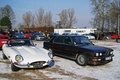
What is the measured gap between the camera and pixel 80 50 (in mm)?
9938

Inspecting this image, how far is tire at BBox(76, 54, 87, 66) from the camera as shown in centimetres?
966

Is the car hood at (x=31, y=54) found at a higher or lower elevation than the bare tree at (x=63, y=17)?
lower

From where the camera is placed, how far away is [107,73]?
834cm

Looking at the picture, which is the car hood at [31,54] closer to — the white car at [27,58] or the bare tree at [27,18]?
the white car at [27,58]

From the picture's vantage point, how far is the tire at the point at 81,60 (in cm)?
966

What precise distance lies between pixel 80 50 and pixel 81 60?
48 cm

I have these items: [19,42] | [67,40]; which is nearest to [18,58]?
[19,42]

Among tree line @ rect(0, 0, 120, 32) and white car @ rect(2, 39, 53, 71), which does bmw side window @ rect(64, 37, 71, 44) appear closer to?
white car @ rect(2, 39, 53, 71)

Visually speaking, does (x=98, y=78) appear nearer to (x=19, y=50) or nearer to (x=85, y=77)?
(x=85, y=77)

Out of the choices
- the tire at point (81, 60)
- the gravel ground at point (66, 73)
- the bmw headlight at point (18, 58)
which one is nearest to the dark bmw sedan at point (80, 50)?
the tire at point (81, 60)

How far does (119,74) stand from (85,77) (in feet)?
5.04

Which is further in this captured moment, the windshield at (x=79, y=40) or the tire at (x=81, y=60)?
the windshield at (x=79, y=40)

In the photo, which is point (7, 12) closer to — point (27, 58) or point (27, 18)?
point (27, 18)

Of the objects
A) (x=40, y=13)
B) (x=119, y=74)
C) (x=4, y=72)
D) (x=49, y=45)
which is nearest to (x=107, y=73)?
(x=119, y=74)
